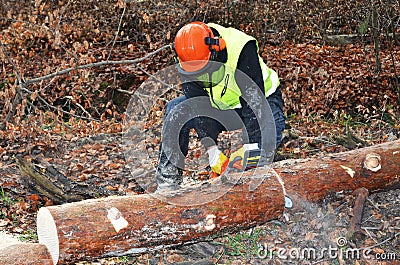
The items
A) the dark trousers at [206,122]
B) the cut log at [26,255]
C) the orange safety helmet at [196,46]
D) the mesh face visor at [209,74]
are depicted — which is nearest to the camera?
the cut log at [26,255]

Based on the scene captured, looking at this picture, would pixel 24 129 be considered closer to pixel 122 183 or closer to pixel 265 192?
pixel 122 183

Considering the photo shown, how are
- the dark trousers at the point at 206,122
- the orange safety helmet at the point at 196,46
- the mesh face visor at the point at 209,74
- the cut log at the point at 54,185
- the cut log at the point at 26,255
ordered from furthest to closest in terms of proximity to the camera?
the cut log at the point at 54,185 → the dark trousers at the point at 206,122 → the mesh face visor at the point at 209,74 → the orange safety helmet at the point at 196,46 → the cut log at the point at 26,255

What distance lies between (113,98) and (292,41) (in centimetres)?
416

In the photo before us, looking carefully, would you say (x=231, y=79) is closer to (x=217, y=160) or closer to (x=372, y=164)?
(x=217, y=160)

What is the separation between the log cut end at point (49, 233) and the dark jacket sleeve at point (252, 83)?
65.9 inches

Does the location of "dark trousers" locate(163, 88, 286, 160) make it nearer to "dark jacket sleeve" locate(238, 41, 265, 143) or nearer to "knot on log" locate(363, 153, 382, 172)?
"dark jacket sleeve" locate(238, 41, 265, 143)

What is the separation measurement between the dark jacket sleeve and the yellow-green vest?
A: 49mm

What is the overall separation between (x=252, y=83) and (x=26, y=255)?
6.75 feet

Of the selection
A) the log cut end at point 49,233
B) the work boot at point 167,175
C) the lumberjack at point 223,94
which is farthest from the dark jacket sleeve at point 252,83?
the log cut end at point 49,233

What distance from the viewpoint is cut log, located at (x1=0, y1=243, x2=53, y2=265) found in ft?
9.68

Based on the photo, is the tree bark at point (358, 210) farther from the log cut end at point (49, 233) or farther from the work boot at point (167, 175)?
the log cut end at point (49, 233)

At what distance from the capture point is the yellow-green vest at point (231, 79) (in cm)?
374

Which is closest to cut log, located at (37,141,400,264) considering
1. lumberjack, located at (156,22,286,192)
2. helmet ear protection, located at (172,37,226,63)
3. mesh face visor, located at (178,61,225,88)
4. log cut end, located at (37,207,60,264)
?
log cut end, located at (37,207,60,264)

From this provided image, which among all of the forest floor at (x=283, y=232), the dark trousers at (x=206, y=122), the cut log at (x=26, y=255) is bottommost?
the forest floor at (x=283, y=232)
